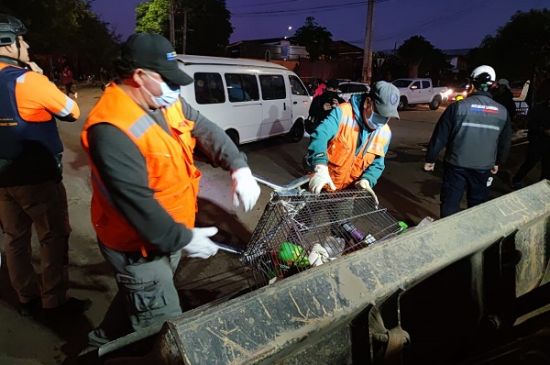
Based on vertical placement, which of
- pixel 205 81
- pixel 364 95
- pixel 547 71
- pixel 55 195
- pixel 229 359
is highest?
pixel 547 71

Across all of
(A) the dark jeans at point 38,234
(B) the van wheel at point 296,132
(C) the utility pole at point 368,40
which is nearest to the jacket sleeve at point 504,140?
(A) the dark jeans at point 38,234

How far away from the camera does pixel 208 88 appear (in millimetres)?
8133

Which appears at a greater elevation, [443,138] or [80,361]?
[443,138]

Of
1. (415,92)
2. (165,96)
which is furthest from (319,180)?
(415,92)

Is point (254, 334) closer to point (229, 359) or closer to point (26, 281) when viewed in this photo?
point (229, 359)

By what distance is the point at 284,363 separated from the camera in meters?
1.53

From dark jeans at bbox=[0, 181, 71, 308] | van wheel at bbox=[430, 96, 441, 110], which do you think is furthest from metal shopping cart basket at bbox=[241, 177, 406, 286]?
van wheel at bbox=[430, 96, 441, 110]

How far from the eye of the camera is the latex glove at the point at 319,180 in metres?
2.86

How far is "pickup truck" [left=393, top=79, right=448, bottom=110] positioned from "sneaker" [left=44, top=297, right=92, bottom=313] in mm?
20620

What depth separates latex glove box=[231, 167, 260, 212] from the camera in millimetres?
2166

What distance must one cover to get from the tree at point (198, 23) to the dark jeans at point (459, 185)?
42776 millimetres

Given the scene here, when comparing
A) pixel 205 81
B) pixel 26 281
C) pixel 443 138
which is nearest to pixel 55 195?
pixel 26 281

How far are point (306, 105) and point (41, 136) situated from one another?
920 cm

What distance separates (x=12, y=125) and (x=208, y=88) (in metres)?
5.78
